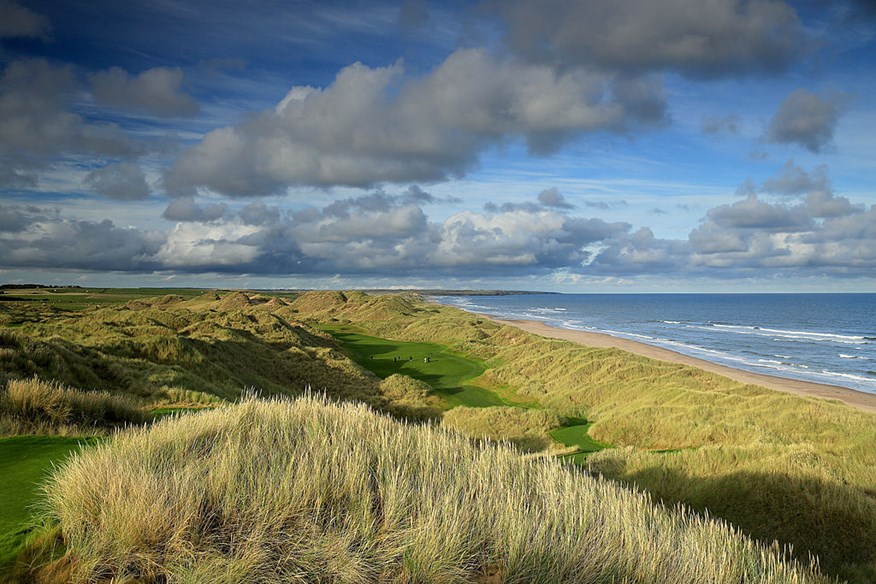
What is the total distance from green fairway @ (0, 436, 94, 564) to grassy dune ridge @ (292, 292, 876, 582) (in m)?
6.32

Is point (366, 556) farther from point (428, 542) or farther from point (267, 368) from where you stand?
point (267, 368)

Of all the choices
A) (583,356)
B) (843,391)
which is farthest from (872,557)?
(843,391)

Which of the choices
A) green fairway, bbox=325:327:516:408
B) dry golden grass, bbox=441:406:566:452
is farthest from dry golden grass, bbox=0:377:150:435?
green fairway, bbox=325:327:516:408

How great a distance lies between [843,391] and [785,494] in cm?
3463

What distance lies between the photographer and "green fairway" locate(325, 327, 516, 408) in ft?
97.6

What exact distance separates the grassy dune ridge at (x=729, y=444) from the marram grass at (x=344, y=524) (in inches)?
91.2

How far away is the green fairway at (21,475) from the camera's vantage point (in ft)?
12.9

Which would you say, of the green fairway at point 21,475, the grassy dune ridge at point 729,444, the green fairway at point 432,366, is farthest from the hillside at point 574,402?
the green fairway at point 21,475

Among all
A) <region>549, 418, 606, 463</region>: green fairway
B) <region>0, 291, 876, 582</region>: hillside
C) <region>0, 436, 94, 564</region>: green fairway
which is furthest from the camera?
<region>549, 418, 606, 463</region>: green fairway

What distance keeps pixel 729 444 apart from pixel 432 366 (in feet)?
92.3

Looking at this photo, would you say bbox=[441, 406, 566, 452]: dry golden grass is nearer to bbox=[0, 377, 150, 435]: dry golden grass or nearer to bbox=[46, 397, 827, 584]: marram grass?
bbox=[0, 377, 150, 435]: dry golden grass

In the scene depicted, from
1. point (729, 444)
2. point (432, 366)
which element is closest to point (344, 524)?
point (729, 444)

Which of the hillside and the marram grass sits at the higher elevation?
the marram grass

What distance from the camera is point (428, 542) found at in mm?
3678
